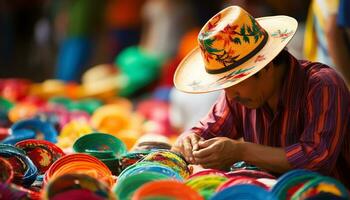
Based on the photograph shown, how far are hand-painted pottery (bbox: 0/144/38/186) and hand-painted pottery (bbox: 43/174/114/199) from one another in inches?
15.5

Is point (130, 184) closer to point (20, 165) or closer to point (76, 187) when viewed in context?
point (76, 187)

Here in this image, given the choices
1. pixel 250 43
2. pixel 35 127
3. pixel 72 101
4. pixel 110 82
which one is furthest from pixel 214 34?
pixel 110 82

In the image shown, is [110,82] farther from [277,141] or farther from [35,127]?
[277,141]

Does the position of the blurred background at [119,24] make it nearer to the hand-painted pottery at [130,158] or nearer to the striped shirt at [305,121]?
the striped shirt at [305,121]

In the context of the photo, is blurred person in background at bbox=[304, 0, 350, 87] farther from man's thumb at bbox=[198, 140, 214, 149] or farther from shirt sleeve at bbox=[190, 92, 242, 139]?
man's thumb at bbox=[198, 140, 214, 149]

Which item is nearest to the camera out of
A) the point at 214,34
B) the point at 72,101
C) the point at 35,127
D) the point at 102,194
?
the point at 102,194

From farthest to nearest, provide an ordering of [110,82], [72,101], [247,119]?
[110,82] → [72,101] → [247,119]

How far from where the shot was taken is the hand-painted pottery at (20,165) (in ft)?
8.18

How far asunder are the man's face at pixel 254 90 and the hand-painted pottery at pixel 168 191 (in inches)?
18.9

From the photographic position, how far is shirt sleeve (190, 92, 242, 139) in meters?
2.79

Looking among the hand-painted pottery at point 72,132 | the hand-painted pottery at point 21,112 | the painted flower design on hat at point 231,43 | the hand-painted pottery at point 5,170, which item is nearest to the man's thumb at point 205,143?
the painted flower design on hat at point 231,43

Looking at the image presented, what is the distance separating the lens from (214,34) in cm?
246

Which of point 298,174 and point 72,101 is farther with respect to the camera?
point 72,101

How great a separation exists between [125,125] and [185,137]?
4.79ft
